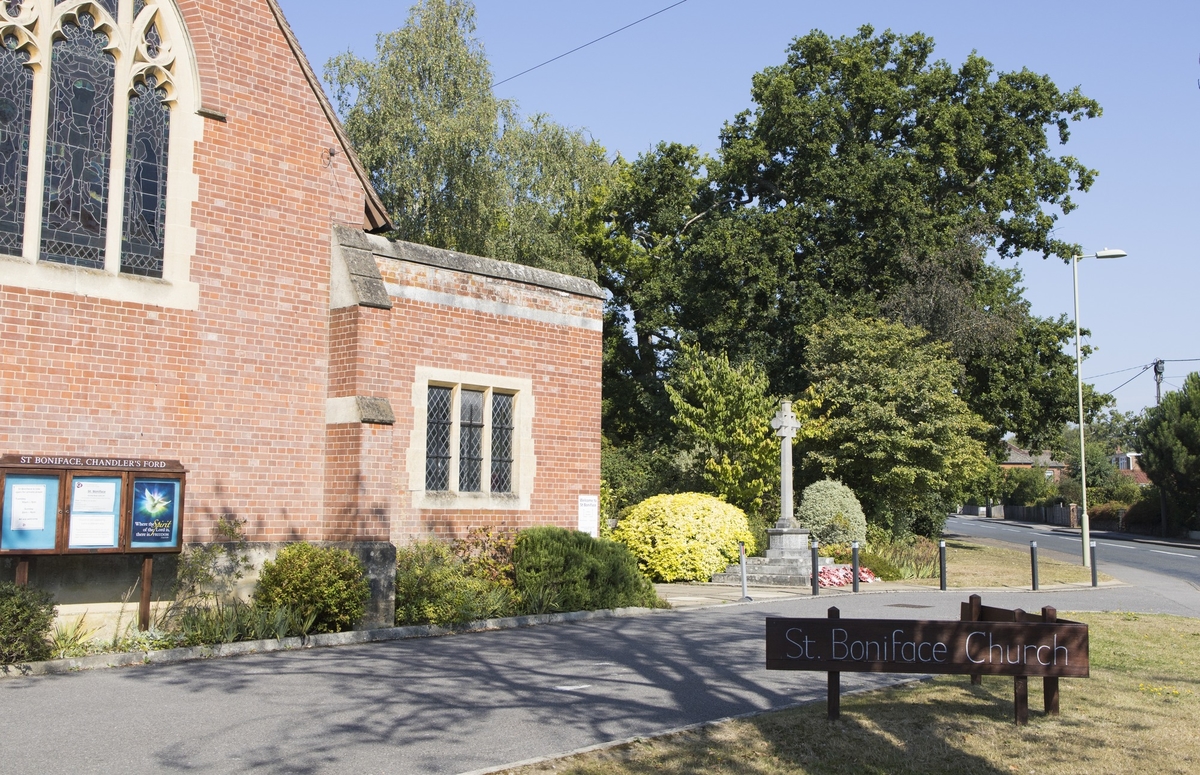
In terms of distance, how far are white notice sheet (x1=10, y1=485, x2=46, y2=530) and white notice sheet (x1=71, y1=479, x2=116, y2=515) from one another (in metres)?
0.29

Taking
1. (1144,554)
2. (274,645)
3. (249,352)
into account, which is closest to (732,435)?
(249,352)

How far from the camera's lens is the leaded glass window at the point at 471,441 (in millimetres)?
16297

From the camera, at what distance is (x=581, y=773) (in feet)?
21.7

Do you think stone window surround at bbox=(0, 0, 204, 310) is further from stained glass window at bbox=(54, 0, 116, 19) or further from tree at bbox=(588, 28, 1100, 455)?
tree at bbox=(588, 28, 1100, 455)

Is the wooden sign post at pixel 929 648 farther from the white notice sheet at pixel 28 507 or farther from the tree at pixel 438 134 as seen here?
the tree at pixel 438 134

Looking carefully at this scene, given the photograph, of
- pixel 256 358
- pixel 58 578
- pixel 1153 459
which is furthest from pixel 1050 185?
pixel 58 578

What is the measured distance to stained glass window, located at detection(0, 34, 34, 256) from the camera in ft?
38.7

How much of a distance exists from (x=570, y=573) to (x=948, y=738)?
8048 mm

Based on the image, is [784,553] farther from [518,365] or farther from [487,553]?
[487,553]

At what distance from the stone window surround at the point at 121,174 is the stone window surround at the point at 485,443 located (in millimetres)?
3688

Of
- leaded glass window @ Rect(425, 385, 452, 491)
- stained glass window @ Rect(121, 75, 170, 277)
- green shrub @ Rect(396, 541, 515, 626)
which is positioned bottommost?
green shrub @ Rect(396, 541, 515, 626)

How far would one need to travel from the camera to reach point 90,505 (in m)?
11.1

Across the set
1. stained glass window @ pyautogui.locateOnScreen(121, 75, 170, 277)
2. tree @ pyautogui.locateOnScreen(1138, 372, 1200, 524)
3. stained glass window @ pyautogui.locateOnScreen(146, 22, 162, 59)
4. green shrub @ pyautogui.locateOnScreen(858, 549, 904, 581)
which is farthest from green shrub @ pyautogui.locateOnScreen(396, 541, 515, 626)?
tree @ pyautogui.locateOnScreen(1138, 372, 1200, 524)

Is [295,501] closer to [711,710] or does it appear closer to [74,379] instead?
[74,379]
